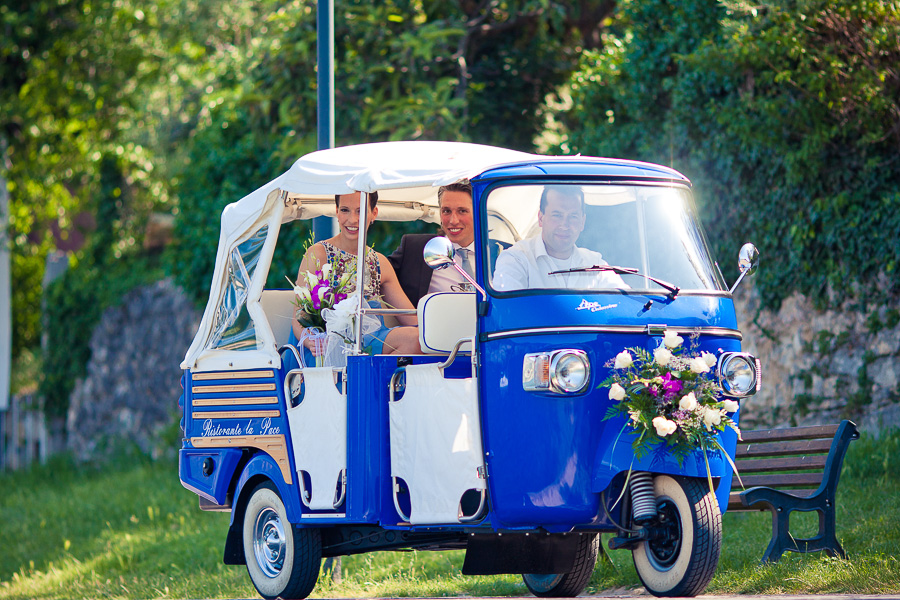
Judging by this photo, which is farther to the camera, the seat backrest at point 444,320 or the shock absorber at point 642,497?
the seat backrest at point 444,320

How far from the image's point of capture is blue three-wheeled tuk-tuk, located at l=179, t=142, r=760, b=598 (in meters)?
5.75

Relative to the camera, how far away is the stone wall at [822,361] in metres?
10.0

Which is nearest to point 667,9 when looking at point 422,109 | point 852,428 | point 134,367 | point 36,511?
point 422,109

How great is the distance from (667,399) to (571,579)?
7.59 ft

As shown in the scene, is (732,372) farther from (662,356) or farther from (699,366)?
(662,356)

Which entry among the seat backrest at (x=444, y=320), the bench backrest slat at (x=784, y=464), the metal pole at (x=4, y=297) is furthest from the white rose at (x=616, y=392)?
the metal pole at (x=4, y=297)

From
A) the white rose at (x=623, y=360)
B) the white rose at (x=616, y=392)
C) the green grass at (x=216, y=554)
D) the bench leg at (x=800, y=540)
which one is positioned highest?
the white rose at (x=623, y=360)

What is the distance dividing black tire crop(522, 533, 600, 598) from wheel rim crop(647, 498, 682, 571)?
1.26 m

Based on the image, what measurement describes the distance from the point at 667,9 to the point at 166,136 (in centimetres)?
1006

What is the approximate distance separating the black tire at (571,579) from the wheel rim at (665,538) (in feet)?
4.13

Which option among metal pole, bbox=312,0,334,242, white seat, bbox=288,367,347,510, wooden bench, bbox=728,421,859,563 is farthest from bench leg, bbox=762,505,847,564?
metal pole, bbox=312,0,334,242

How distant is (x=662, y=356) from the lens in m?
5.65

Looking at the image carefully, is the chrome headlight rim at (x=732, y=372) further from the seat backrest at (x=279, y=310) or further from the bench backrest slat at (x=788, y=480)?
the seat backrest at (x=279, y=310)

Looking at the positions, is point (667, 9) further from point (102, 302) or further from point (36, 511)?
point (102, 302)
